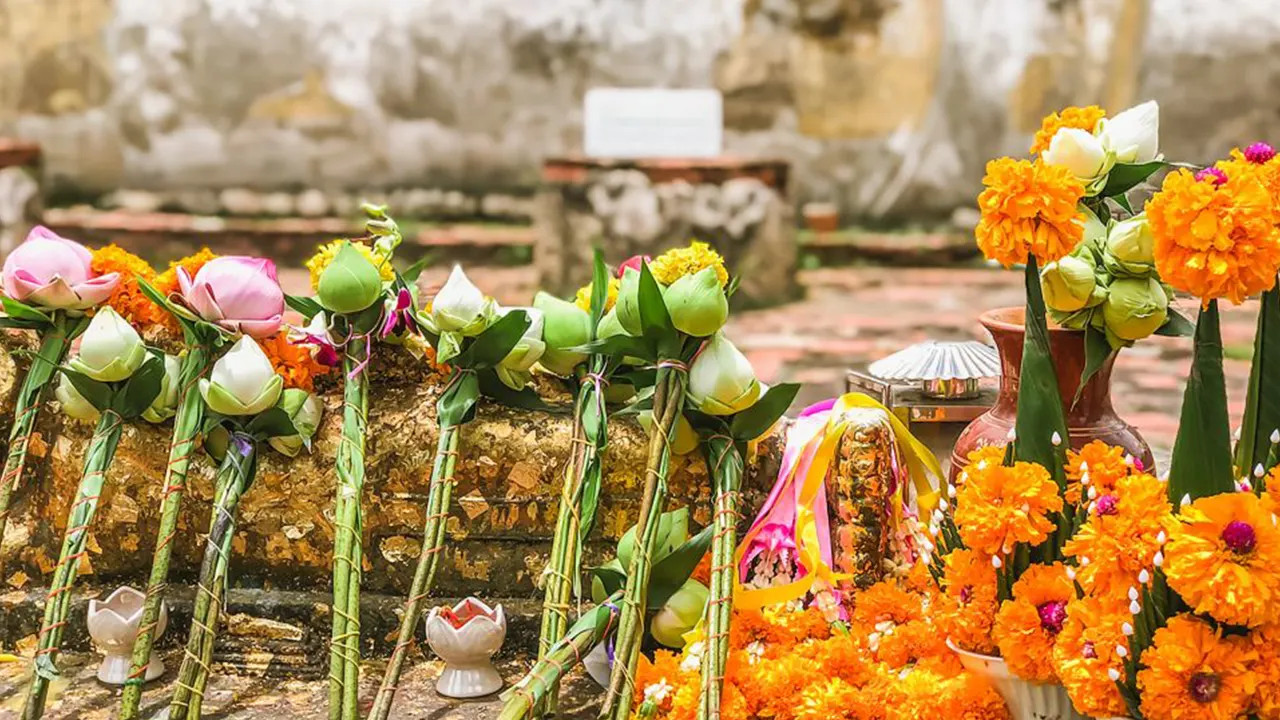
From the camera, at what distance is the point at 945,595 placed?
3.41 ft

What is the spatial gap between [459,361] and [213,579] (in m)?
0.29

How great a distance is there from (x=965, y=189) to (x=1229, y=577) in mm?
5558

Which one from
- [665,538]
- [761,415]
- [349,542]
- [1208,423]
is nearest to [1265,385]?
[1208,423]

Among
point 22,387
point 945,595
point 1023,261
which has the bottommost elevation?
point 945,595

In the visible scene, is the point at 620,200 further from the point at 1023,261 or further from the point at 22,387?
the point at 1023,261

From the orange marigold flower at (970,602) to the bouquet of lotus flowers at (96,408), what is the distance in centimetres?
73

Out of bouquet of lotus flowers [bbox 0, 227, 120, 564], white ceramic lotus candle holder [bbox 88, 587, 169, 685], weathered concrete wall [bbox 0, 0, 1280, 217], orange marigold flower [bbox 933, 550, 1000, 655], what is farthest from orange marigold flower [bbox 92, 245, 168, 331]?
weathered concrete wall [bbox 0, 0, 1280, 217]

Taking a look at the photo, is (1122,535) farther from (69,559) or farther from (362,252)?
(69,559)

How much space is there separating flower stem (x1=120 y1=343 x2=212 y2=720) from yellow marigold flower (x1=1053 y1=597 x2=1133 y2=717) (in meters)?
0.76

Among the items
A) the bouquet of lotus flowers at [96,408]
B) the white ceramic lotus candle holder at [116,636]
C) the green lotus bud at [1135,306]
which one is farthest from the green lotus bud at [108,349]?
the green lotus bud at [1135,306]

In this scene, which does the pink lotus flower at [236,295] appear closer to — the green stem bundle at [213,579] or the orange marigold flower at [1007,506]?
A: the green stem bundle at [213,579]

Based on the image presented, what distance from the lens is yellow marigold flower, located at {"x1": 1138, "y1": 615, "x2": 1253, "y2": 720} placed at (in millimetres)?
837

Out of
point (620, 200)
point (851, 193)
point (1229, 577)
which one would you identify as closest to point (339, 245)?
point (1229, 577)

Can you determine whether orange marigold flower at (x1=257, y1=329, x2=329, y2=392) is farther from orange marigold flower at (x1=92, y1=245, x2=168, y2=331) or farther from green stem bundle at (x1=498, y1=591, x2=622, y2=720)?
green stem bundle at (x1=498, y1=591, x2=622, y2=720)
